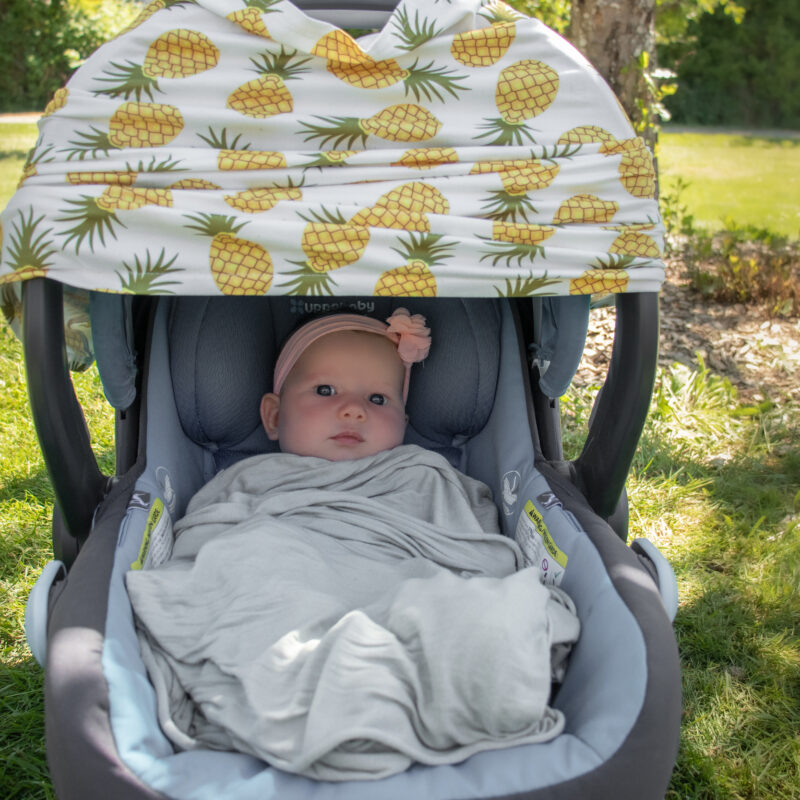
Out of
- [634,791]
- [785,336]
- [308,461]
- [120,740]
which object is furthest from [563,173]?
[785,336]

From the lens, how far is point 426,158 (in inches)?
66.4

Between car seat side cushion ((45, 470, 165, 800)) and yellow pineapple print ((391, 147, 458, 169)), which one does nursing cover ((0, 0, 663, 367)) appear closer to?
yellow pineapple print ((391, 147, 458, 169))

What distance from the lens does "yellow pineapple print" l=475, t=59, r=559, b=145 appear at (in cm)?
173

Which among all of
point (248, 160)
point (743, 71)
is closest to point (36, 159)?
point (248, 160)

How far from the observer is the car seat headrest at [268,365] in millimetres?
2215

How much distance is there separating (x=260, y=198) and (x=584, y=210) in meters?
0.66

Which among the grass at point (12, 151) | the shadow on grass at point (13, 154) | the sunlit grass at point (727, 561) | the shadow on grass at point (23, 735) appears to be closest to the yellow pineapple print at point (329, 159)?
the shadow on grass at point (23, 735)

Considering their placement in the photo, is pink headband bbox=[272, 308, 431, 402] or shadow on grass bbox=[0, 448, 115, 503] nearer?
pink headband bbox=[272, 308, 431, 402]

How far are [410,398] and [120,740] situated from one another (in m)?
1.36

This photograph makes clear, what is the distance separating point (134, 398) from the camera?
211cm

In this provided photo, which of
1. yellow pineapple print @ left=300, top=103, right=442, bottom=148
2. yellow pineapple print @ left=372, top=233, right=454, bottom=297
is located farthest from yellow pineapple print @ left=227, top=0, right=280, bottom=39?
yellow pineapple print @ left=372, top=233, right=454, bottom=297

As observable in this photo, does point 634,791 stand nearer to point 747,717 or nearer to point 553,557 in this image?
point 553,557

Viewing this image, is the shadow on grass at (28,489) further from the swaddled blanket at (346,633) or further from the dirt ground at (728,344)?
the dirt ground at (728,344)

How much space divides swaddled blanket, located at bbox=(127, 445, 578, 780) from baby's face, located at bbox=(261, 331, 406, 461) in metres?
0.17
